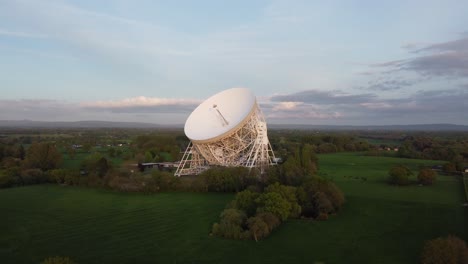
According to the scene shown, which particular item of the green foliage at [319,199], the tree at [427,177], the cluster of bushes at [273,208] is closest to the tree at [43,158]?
the cluster of bushes at [273,208]

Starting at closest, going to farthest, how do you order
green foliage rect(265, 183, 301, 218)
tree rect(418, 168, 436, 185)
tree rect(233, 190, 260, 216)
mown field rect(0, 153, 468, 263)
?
mown field rect(0, 153, 468, 263), tree rect(233, 190, 260, 216), green foliage rect(265, 183, 301, 218), tree rect(418, 168, 436, 185)

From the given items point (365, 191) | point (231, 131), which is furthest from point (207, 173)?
point (365, 191)

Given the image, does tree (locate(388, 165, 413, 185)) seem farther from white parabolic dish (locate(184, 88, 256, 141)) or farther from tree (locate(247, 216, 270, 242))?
tree (locate(247, 216, 270, 242))

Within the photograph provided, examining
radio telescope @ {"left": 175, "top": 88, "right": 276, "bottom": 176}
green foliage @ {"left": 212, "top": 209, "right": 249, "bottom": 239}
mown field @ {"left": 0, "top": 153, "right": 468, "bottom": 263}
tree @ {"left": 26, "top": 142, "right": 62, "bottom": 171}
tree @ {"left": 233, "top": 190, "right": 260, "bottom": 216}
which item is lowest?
mown field @ {"left": 0, "top": 153, "right": 468, "bottom": 263}

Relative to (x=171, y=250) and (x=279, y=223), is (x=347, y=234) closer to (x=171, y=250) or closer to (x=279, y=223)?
(x=279, y=223)

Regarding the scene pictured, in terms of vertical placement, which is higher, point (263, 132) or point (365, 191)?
point (263, 132)

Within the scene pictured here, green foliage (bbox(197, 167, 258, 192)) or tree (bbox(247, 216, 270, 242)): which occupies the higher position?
green foliage (bbox(197, 167, 258, 192))

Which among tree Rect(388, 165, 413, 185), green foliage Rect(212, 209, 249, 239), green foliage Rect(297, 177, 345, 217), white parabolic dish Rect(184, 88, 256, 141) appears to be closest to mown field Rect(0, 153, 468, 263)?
green foliage Rect(212, 209, 249, 239)
